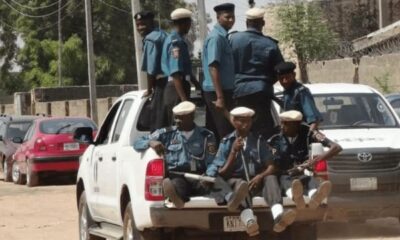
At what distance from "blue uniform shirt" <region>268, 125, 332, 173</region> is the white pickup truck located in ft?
1.09

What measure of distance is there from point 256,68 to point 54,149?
13932 mm

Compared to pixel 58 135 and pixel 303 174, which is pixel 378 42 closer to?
pixel 58 135

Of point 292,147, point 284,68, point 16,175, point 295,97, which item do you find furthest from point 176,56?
point 16,175

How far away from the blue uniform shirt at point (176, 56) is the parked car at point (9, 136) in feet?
54.9

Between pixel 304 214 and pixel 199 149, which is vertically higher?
pixel 199 149

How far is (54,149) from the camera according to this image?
23.6 meters

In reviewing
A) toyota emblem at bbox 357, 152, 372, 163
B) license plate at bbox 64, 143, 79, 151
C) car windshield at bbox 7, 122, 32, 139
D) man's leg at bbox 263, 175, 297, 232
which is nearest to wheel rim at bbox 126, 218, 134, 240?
man's leg at bbox 263, 175, 297, 232

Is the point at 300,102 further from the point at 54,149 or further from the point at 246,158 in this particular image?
the point at 54,149

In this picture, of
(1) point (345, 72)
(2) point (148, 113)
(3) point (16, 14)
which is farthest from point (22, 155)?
(3) point (16, 14)

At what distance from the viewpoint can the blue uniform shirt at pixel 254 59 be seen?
10.2 metres

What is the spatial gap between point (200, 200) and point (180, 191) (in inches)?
7.9

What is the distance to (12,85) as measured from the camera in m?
73.2

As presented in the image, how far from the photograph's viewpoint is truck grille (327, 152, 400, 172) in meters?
12.9

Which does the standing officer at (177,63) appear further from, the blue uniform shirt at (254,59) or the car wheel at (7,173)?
the car wheel at (7,173)
